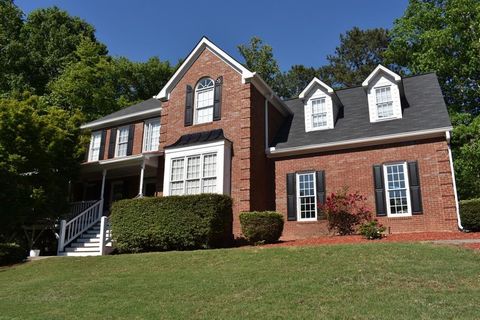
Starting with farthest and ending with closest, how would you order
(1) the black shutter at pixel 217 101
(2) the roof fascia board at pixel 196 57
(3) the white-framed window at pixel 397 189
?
(2) the roof fascia board at pixel 196 57 < (1) the black shutter at pixel 217 101 < (3) the white-framed window at pixel 397 189

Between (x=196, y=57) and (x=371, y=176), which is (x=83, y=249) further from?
(x=371, y=176)

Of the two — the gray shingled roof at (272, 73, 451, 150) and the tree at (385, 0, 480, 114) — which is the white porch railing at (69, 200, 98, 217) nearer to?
the gray shingled roof at (272, 73, 451, 150)

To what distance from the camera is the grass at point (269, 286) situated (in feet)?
21.2

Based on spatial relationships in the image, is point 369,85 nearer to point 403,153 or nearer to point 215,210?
point 403,153

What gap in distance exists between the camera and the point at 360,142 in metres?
15.8

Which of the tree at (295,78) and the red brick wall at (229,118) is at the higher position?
the tree at (295,78)

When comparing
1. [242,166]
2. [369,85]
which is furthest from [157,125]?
[369,85]

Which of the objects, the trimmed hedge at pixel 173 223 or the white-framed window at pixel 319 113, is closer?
the trimmed hedge at pixel 173 223

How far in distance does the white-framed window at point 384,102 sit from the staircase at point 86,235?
38.7 ft

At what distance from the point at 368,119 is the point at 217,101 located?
251 inches

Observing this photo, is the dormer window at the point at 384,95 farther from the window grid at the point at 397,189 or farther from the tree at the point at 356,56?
the tree at the point at 356,56

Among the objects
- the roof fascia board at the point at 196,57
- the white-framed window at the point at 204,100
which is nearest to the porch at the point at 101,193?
the white-framed window at the point at 204,100

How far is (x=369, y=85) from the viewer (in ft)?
57.1

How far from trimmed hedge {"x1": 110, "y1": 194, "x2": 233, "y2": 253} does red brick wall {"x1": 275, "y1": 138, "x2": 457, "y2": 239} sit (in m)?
3.50
